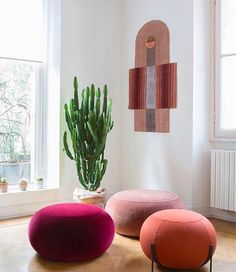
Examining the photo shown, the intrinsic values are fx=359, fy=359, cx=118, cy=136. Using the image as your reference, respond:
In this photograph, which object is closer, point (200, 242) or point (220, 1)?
point (200, 242)

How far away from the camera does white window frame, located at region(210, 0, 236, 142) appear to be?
13.1 feet

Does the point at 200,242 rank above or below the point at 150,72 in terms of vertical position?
below

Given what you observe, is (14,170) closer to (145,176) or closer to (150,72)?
(145,176)

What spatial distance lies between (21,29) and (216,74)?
2.31 metres

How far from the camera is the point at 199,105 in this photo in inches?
158

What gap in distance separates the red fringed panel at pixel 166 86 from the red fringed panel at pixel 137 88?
23 centimetres

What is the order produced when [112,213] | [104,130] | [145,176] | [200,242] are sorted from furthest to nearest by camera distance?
[145,176]
[104,130]
[112,213]
[200,242]

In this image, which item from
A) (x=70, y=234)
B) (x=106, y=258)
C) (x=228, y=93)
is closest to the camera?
(x=70, y=234)

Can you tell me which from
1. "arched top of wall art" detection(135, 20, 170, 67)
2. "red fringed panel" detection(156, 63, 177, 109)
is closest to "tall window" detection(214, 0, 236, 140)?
"red fringed panel" detection(156, 63, 177, 109)

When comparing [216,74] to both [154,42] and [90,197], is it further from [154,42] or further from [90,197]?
[90,197]

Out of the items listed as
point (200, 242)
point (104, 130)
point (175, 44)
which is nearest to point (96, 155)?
point (104, 130)

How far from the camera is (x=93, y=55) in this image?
4559mm

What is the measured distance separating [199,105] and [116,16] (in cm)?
173

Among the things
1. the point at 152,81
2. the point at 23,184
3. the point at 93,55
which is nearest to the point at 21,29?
the point at 93,55
